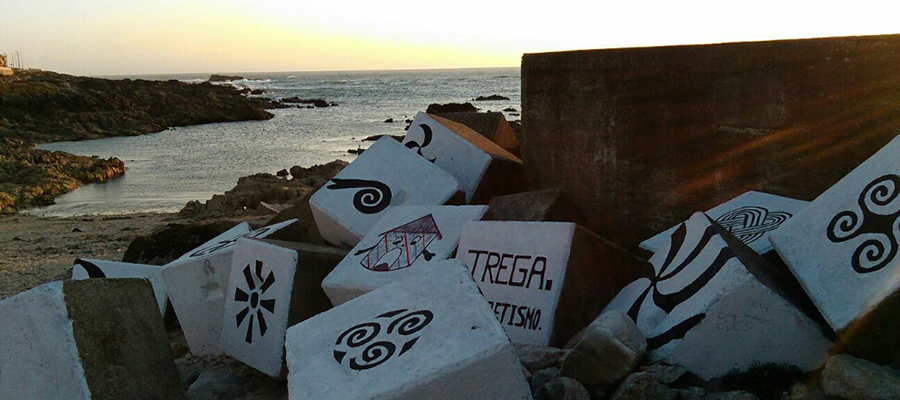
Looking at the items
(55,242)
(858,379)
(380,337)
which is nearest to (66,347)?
(380,337)

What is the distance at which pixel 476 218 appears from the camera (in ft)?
14.0

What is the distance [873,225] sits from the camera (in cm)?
299

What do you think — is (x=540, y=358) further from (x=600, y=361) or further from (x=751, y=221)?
(x=751, y=221)

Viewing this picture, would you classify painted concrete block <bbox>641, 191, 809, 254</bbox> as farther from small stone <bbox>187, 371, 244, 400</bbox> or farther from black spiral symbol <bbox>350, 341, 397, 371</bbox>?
small stone <bbox>187, 371, 244, 400</bbox>

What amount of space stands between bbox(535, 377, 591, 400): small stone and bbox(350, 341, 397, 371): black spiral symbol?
635 mm

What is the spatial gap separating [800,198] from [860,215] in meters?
1.19

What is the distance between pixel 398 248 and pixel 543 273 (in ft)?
2.97

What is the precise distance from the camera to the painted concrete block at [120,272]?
5.30 meters

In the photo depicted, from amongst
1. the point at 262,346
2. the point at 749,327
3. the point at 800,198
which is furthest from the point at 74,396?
the point at 800,198

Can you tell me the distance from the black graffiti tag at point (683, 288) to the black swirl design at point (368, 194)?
6.77 feet

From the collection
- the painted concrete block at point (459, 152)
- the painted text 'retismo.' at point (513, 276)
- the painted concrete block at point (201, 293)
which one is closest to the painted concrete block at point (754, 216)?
the painted text 'retismo.' at point (513, 276)

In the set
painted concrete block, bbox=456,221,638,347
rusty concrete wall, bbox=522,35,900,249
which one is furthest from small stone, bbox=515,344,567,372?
rusty concrete wall, bbox=522,35,900,249

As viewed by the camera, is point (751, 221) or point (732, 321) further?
point (751, 221)

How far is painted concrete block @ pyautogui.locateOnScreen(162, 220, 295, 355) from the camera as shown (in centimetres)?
468
